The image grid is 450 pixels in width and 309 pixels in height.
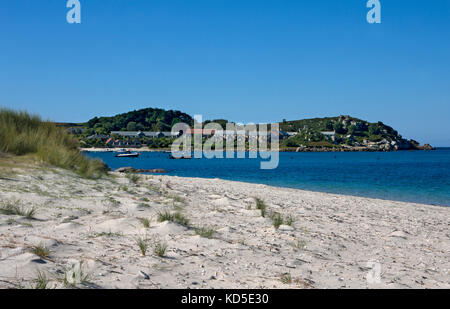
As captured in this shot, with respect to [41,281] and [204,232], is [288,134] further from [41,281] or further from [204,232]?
[41,281]

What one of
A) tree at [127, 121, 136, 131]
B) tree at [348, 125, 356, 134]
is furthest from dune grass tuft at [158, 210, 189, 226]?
tree at [348, 125, 356, 134]

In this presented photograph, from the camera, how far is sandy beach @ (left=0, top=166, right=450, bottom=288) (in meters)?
3.83

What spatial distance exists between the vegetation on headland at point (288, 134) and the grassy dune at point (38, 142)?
113 meters

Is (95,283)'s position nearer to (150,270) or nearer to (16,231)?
(150,270)

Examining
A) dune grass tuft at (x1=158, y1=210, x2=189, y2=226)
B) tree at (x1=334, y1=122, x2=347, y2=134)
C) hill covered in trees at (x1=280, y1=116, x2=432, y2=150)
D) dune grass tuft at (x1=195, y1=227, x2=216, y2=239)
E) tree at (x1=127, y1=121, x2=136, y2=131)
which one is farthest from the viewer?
tree at (x1=334, y1=122, x2=347, y2=134)

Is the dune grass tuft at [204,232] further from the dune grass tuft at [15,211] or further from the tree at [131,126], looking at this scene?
the tree at [131,126]

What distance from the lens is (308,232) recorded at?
6.47m

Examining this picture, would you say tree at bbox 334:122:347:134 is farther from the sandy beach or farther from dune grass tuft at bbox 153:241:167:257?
dune grass tuft at bbox 153:241:167:257

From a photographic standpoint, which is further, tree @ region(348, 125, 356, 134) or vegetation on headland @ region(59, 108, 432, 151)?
tree @ region(348, 125, 356, 134)

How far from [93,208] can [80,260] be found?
3105mm

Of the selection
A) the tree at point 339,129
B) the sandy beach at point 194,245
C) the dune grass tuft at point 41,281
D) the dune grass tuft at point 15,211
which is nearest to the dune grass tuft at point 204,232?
the sandy beach at point 194,245

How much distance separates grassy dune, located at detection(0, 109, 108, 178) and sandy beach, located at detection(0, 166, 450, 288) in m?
2.17

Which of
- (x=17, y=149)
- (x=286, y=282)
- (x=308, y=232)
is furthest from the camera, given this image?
(x=17, y=149)
